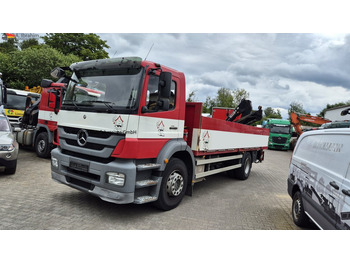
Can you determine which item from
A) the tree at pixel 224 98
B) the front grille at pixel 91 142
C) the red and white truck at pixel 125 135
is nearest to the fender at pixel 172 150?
the red and white truck at pixel 125 135

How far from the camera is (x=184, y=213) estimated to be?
4.76 meters

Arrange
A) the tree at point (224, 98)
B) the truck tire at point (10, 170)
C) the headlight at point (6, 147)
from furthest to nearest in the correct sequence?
1. the tree at point (224, 98)
2. the truck tire at point (10, 170)
3. the headlight at point (6, 147)

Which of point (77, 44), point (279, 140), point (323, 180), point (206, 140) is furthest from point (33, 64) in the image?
point (279, 140)

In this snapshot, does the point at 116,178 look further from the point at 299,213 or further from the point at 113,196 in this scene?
the point at 299,213

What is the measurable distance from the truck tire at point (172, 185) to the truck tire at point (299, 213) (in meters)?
2.14

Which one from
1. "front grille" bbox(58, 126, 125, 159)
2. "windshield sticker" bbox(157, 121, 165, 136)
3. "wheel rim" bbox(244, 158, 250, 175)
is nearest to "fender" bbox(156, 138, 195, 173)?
"windshield sticker" bbox(157, 121, 165, 136)

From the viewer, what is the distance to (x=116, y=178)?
387 centimetres

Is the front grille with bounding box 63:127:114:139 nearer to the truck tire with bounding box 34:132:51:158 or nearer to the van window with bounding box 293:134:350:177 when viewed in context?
the van window with bounding box 293:134:350:177

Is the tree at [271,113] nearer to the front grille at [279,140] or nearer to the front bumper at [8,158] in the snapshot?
the front grille at [279,140]

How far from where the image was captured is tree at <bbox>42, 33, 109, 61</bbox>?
85.2ft

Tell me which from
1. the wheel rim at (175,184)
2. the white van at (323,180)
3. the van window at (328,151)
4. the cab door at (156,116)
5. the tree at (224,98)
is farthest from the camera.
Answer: the tree at (224,98)

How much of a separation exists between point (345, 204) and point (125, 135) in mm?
3055

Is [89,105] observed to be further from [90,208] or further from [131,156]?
[90,208]

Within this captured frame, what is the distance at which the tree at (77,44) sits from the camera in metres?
26.0
